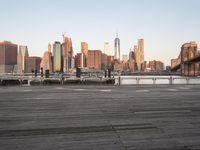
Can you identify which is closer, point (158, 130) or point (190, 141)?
point (190, 141)

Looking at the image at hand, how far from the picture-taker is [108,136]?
21.7 feet

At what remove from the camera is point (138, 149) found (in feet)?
18.3

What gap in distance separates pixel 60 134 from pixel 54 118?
2.29 m

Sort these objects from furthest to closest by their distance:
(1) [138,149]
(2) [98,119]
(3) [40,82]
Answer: (3) [40,82] < (2) [98,119] < (1) [138,149]

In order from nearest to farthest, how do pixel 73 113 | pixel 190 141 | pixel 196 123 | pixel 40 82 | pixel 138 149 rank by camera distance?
pixel 138 149 → pixel 190 141 → pixel 196 123 → pixel 73 113 → pixel 40 82

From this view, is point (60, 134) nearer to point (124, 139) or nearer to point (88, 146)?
point (88, 146)

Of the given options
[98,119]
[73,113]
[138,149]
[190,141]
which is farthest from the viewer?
[73,113]

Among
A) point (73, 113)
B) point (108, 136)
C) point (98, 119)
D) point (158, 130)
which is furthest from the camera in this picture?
point (73, 113)

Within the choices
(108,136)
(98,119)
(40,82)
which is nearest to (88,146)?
(108,136)

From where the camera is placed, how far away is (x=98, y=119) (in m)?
8.79

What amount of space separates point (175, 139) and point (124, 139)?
1.22 m

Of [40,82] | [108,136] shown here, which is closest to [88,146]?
[108,136]

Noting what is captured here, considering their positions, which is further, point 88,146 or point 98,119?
point 98,119

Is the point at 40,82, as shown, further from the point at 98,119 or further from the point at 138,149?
the point at 138,149
